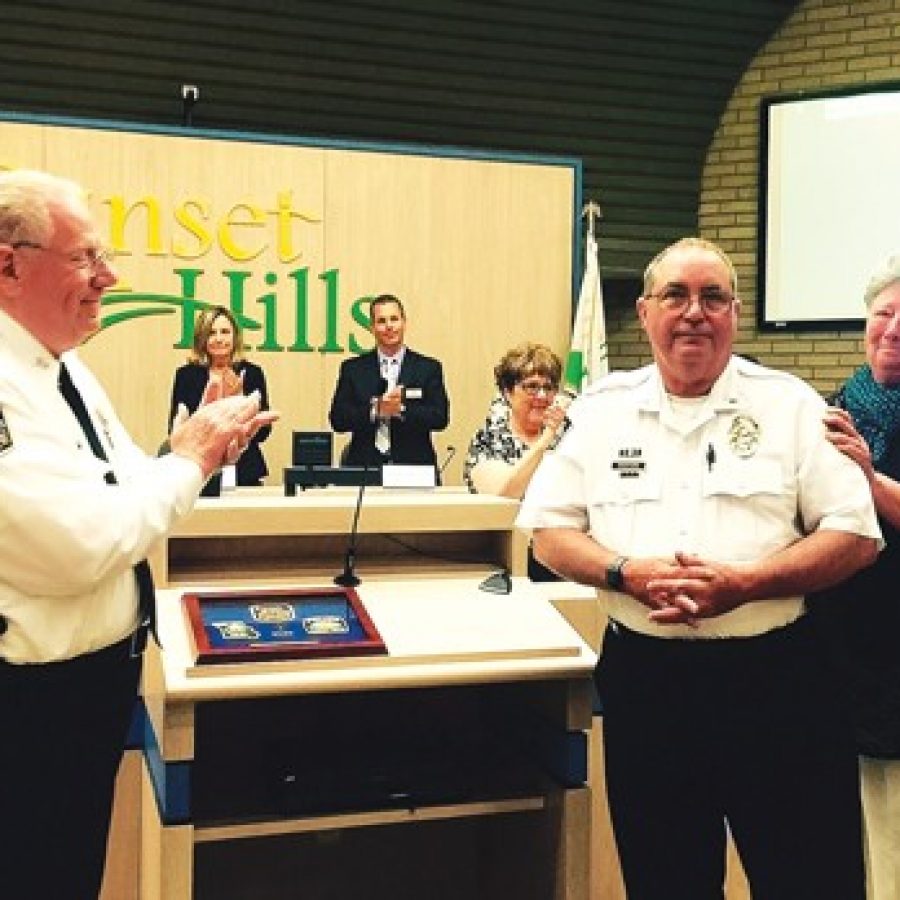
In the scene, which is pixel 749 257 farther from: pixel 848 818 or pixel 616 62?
pixel 848 818

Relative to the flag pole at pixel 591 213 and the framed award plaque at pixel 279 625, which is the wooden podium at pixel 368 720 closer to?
the framed award plaque at pixel 279 625

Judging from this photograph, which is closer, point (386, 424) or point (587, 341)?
point (386, 424)

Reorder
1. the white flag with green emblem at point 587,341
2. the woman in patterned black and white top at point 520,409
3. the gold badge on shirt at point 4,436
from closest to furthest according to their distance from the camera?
the gold badge on shirt at point 4,436, the woman in patterned black and white top at point 520,409, the white flag with green emblem at point 587,341

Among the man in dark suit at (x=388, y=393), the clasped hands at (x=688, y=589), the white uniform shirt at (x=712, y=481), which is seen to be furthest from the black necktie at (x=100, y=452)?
the man in dark suit at (x=388, y=393)

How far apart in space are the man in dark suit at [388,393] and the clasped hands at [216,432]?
3195 millimetres

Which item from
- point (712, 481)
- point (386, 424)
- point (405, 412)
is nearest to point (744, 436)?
point (712, 481)

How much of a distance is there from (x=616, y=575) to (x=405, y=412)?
3.26m

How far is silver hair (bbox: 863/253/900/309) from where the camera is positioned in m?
2.21

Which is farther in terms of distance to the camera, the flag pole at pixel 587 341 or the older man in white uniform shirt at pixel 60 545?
the flag pole at pixel 587 341

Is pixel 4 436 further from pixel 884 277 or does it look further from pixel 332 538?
pixel 884 277

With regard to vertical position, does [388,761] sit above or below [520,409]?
below

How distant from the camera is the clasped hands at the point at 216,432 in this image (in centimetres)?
193

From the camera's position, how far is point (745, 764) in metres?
1.98

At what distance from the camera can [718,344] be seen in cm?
207
